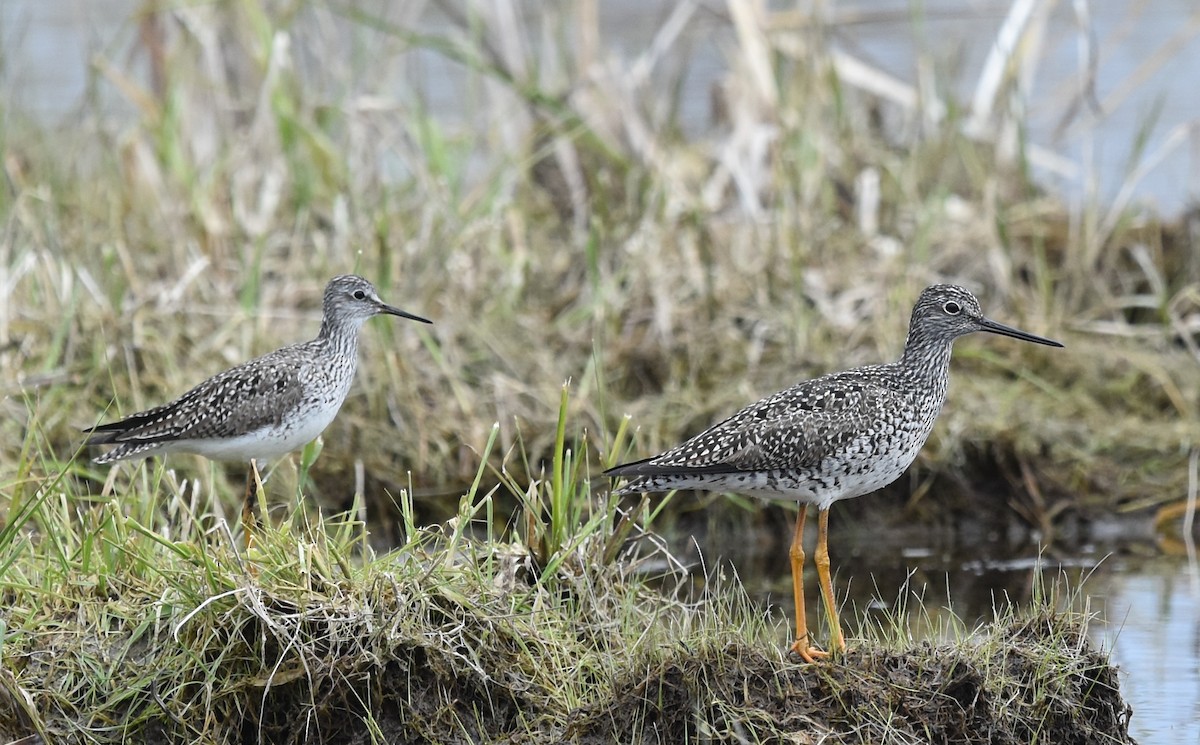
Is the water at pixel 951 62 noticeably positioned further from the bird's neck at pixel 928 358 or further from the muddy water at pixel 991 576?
the bird's neck at pixel 928 358

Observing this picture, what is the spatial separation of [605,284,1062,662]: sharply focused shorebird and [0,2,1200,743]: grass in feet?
1.01

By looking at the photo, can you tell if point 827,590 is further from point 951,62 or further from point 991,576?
point 951,62

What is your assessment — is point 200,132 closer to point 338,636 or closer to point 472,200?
point 472,200

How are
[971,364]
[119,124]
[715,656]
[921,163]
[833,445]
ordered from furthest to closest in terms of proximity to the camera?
[119,124], [921,163], [971,364], [833,445], [715,656]

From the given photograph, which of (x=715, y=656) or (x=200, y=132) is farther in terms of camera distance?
(x=200, y=132)

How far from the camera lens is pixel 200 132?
39.3 ft

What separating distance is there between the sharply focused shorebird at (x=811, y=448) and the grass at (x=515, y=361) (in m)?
0.31

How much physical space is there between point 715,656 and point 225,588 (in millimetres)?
1631

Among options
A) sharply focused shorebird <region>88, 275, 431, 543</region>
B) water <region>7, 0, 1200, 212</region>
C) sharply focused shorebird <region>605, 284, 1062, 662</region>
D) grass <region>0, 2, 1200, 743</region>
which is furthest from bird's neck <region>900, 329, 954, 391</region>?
water <region>7, 0, 1200, 212</region>

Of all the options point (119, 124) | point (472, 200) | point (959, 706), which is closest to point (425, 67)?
point (119, 124)

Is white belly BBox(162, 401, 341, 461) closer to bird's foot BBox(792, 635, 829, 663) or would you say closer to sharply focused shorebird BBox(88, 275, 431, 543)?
sharply focused shorebird BBox(88, 275, 431, 543)

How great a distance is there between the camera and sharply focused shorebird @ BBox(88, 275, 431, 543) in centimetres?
727

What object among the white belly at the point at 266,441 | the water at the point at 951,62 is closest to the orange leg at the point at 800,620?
the white belly at the point at 266,441

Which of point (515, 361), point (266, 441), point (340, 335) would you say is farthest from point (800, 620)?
point (515, 361)
